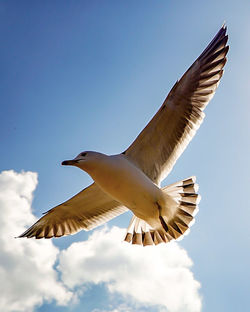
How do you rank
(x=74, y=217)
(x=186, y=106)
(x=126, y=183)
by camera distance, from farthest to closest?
(x=74, y=217) → (x=186, y=106) → (x=126, y=183)

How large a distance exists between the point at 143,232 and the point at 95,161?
1.58 metres

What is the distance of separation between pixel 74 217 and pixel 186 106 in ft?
9.28

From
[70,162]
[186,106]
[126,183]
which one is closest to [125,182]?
[126,183]

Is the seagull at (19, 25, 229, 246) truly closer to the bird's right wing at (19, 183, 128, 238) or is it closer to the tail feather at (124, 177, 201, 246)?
the tail feather at (124, 177, 201, 246)

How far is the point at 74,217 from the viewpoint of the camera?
7.38 metres

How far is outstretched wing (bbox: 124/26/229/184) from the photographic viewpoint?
244 inches

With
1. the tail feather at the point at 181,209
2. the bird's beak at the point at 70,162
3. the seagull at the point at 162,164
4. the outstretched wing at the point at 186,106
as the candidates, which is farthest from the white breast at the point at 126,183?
the outstretched wing at the point at 186,106

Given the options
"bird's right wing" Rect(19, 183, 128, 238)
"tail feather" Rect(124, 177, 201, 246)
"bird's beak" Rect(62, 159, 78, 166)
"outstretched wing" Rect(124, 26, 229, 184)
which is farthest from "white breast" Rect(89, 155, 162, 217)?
"bird's right wing" Rect(19, 183, 128, 238)

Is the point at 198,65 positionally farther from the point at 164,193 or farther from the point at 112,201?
the point at 112,201

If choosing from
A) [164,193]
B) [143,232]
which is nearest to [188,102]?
[164,193]

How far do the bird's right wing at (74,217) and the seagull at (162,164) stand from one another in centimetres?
44

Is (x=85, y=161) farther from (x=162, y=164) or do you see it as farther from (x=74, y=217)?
(x=74, y=217)

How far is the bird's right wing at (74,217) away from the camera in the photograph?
23.7ft

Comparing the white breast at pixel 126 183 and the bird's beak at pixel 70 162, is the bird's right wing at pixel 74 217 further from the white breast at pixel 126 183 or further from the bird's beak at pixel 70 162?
the bird's beak at pixel 70 162
